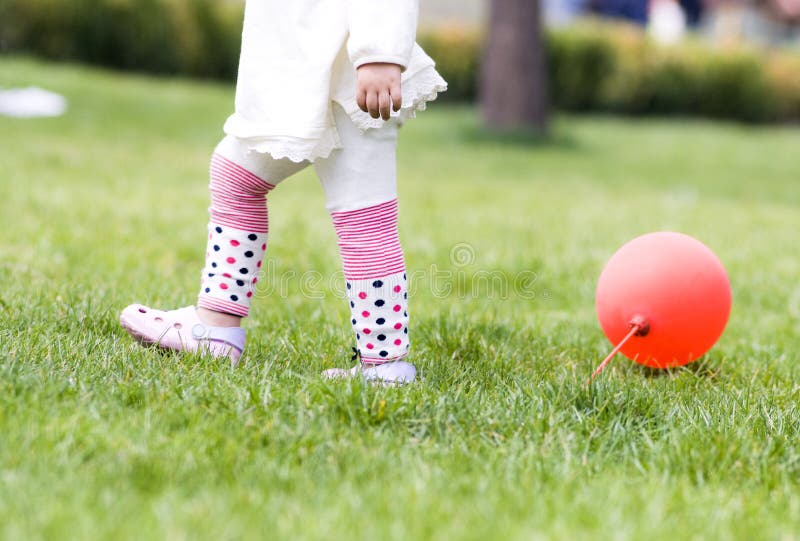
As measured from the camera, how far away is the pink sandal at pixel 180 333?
2.58 meters

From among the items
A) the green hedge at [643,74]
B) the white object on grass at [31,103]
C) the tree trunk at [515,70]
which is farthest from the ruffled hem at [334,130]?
the green hedge at [643,74]

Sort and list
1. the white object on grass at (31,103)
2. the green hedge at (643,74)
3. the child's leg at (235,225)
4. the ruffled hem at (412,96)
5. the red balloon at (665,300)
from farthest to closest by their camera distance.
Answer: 1. the green hedge at (643,74)
2. the white object on grass at (31,103)
3. the red balloon at (665,300)
4. the child's leg at (235,225)
5. the ruffled hem at (412,96)

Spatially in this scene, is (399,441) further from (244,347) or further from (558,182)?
(558,182)

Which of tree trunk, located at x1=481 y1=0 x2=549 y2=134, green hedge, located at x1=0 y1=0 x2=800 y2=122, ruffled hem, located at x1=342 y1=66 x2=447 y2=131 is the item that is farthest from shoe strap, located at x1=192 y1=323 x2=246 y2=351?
→ green hedge, located at x1=0 y1=0 x2=800 y2=122

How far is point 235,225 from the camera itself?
2.57m

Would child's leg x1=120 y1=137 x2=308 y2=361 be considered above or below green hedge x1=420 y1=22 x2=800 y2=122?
below

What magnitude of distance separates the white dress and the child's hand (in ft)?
0.11

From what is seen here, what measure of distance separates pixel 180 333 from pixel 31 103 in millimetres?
8896

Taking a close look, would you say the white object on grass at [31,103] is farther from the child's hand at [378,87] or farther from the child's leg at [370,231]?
the child's hand at [378,87]

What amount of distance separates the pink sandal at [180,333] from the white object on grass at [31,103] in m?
7.96

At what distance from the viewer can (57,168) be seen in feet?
22.0

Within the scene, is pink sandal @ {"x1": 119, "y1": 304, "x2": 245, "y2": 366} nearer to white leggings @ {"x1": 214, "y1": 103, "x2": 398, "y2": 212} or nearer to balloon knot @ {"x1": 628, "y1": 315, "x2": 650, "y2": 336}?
white leggings @ {"x1": 214, "y1": 103, "x2": 398, "y2": 212}

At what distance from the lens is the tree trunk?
11.3m

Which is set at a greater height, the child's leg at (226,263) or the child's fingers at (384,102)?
the child's fingers at (384,102)
